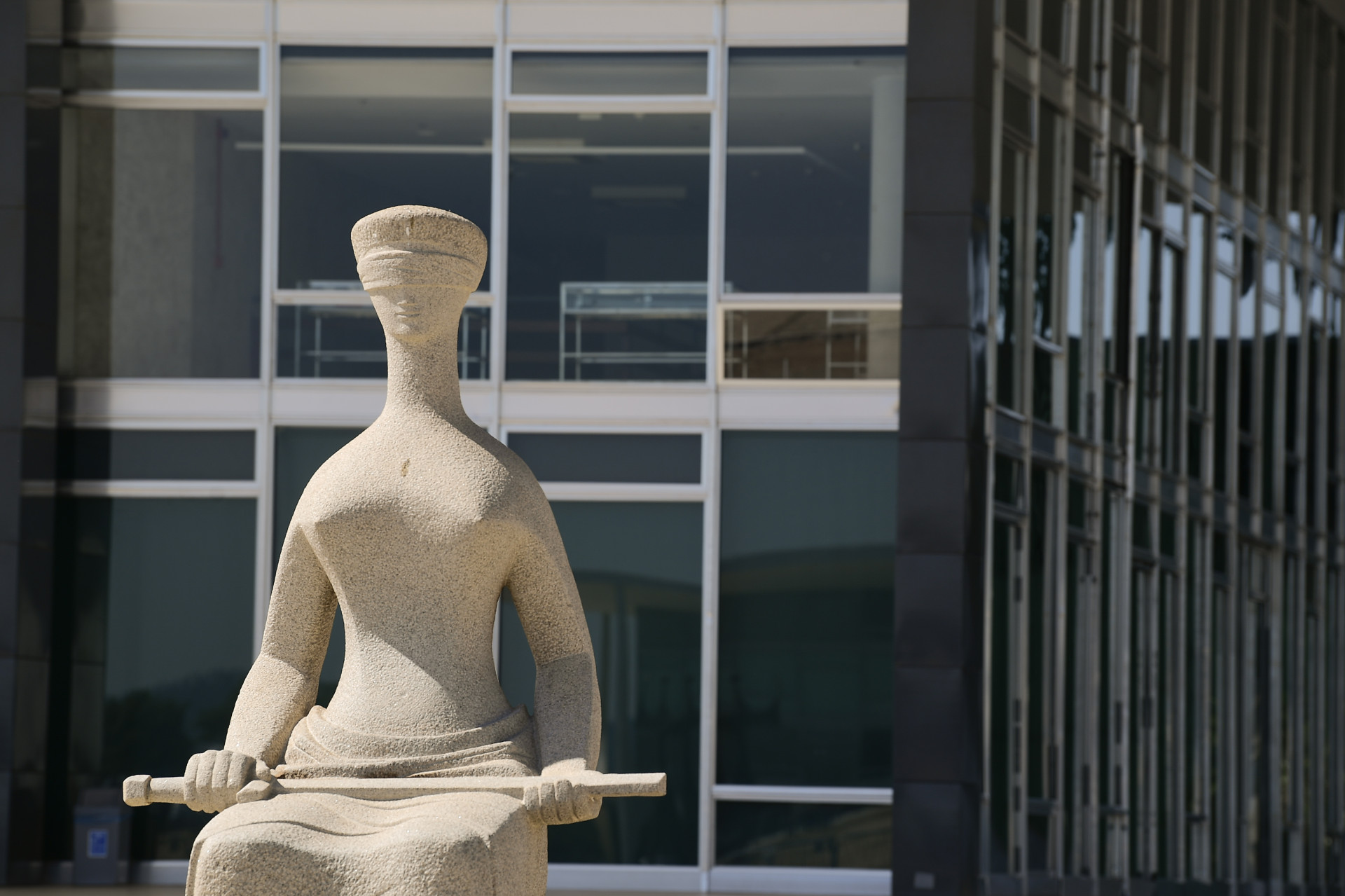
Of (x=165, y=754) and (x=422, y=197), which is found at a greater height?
(x=422, y=197)

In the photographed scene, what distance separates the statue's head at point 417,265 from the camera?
4.94 meters

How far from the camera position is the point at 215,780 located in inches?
183

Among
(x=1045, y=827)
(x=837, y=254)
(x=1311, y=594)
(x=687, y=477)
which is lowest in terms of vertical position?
(x=1045, y=827)

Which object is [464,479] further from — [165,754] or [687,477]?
[165,754]

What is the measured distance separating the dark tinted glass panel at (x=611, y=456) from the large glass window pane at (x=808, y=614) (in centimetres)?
33

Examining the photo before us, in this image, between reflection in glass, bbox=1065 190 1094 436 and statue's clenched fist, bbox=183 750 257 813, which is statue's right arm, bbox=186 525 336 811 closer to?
statue's clenched fist, bbox=183 750 257 813

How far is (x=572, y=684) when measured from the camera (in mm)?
5086

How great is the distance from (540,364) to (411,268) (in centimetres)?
942

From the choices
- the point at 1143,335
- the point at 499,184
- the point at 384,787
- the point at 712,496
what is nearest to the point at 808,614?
the point at 712,496

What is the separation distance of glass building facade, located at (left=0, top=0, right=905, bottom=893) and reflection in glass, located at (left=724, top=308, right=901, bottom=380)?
2 centimetres

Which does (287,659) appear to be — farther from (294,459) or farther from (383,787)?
(294,459)

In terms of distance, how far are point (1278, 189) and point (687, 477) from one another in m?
10.3

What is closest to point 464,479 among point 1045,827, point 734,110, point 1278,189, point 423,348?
point 423,348

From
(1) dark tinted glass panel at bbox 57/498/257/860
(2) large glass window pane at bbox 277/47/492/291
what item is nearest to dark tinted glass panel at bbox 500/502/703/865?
(1) dark tinted glass panel at bbox 57/498/257/860
